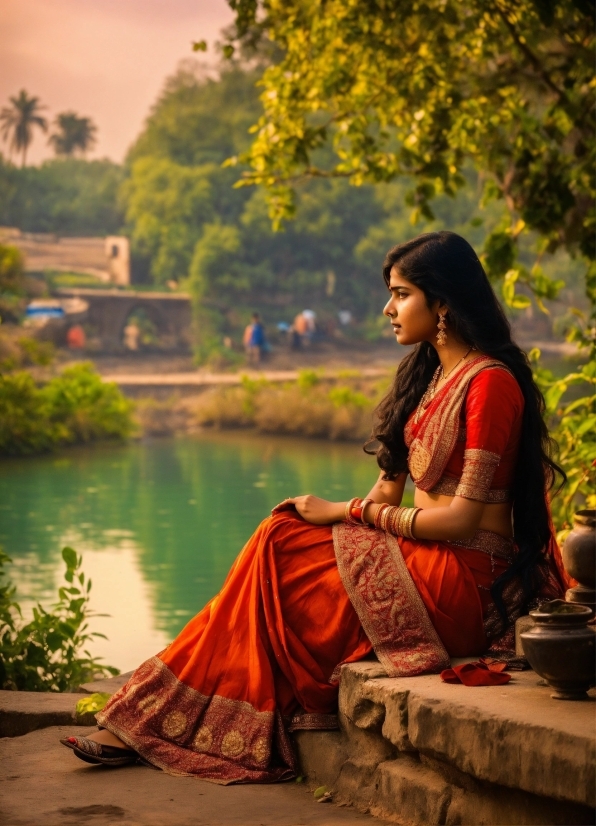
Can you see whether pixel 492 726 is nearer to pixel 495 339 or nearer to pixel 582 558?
pixel 582 558

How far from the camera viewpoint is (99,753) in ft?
8.81

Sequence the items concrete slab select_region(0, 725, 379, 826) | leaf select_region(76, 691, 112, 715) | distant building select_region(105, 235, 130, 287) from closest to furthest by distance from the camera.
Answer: concrete slab select_region(0, 725, 379, 826)
leaf select_region(76, 691, 112, 715)
distant building select_region(105, 235, 130, 287)

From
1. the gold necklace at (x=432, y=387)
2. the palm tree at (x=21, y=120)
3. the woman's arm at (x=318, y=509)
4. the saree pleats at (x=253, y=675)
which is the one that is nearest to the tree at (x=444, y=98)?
the gold necklace at (x=432, y=387)

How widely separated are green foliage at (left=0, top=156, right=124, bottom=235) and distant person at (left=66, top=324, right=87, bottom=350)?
9.40 meters

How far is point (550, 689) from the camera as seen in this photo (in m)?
2.35

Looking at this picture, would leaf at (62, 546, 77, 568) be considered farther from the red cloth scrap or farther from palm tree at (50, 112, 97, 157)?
palm tree at (50, 112, 97, 157)

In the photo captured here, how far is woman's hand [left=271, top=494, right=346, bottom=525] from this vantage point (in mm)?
2738

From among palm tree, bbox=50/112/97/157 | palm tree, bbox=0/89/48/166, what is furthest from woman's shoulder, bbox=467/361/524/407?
palm tree, bbox=50/112/97/157

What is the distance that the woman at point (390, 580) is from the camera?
2.62 metres

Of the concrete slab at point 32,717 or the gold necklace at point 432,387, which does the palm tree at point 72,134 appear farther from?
the gold necklace at point 432,387

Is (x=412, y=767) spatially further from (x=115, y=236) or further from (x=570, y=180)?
(x=115, y=236)

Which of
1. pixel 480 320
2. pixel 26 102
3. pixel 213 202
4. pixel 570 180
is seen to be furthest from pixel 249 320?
pixel 480 320

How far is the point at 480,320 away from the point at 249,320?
27686 millimetres

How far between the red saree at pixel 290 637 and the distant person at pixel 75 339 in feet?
76.0
